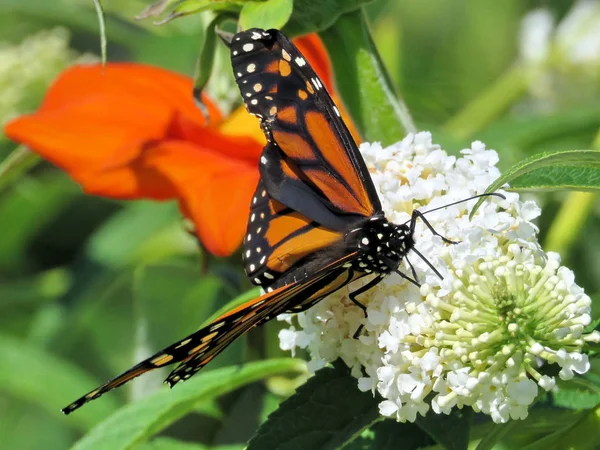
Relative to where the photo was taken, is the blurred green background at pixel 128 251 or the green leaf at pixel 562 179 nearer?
the green leaf at pixel 562 179

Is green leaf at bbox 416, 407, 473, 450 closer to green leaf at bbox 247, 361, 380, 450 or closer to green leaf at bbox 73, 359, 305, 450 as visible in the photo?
green leaf at bbox 247, 361, 380, 450

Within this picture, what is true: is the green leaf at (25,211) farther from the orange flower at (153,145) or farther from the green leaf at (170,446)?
the green leaf at (170,446)

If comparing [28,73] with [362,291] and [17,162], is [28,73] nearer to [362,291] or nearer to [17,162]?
[17,162]

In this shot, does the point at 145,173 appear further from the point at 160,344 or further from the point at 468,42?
the point at 468,42

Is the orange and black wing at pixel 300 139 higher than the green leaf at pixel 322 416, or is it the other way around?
the orange and black wing at pixel 300 139

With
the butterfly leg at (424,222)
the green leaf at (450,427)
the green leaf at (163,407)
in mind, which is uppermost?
the butterfly leg at (424,222)

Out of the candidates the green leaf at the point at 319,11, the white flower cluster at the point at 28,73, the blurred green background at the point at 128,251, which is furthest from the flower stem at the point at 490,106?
the green leaf at the point at 319,11

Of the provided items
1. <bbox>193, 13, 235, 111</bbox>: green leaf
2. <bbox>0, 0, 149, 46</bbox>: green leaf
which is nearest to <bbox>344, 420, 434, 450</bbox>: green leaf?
<bbox>193, 13, 235, 111</bbox>: green leaf
